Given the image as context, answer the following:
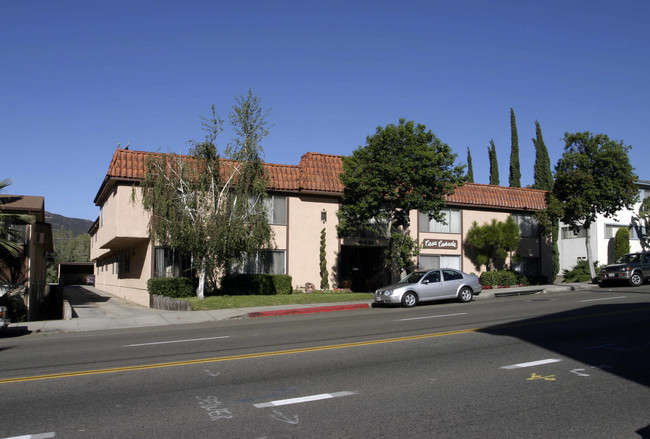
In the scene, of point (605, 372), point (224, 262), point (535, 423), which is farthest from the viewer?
point (224, 262)

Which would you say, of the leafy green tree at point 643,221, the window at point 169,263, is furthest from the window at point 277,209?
the leafy green tree at point 643,221

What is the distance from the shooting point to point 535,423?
5.93 m

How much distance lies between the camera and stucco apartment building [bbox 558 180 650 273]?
1628 inches

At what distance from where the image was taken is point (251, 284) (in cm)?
2628

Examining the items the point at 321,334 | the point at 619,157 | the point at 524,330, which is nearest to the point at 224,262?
the point at 321,334

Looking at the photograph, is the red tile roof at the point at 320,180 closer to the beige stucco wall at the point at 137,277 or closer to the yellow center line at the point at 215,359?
the beige stucco wall at the point at 137,277

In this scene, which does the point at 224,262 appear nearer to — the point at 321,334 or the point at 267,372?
the point at 321,334

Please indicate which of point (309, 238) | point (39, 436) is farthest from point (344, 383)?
point (309, 238)

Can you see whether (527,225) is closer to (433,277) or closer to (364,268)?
(364,268)

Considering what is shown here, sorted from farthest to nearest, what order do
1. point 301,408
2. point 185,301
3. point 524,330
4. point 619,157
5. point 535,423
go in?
point 619,157 → point 185,301 → point 524,330 → point 301,408 → point 535,423

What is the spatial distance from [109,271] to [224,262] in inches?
866

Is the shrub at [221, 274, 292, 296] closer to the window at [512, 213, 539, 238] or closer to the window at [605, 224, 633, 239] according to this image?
the window at [512, 213, 539, 238]

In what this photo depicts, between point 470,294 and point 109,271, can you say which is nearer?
point 470,294

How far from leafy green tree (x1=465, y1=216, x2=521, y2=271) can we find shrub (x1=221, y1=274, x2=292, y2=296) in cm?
1272
